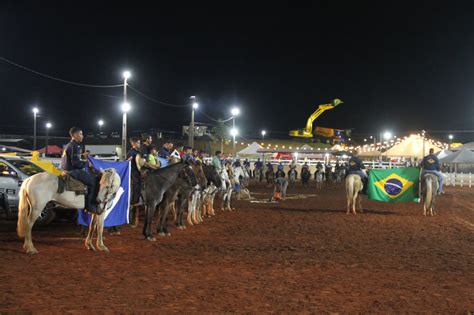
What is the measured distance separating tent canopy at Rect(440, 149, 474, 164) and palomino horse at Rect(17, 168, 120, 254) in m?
44.8

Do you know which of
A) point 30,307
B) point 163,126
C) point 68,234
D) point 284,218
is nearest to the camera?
point 30,307

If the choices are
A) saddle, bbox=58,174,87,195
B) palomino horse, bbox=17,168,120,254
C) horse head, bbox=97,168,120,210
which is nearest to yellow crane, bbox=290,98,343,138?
horse head, bbox=97,168,120,210

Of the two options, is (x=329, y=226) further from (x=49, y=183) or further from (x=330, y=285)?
(x=49, y=183)

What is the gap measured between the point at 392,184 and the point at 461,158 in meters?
32.0

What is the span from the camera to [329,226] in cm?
1520

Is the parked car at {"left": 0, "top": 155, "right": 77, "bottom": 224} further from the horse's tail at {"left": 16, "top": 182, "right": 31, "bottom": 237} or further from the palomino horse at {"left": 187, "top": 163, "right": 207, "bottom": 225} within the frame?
the horse's tail at {"left": 16, "top": 182, "right": 31, "bottom": 237}

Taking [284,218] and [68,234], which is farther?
[284,218]

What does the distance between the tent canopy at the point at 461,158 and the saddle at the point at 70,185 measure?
45.2m

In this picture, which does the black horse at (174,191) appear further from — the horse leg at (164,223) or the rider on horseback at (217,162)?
the rider on horseback at (217,162)

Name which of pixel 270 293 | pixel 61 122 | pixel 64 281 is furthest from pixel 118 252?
pixel 61 122

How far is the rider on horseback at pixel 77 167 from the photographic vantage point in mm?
10164

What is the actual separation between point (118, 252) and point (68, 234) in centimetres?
311

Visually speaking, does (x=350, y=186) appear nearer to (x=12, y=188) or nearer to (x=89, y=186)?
(x=89, y=186)

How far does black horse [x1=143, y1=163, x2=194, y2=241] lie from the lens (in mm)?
12242
